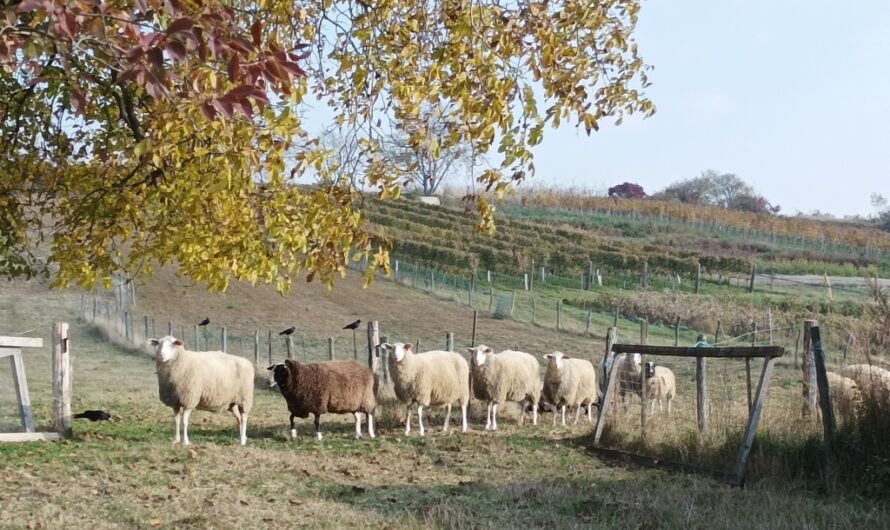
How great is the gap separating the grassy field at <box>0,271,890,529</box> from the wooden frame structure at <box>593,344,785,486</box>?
13.5 inches

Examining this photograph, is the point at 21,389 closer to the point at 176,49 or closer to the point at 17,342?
the point at 17,342

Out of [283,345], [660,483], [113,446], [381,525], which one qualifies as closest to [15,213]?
[113,446]

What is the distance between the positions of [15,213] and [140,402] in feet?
25.9

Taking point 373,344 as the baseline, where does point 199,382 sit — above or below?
below

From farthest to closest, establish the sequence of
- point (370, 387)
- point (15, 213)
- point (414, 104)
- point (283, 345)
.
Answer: point (283, 345), point (370, 387), point (15, 213), point (414, 104)

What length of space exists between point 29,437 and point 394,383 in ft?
18.8

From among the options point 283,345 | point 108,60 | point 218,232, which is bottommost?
point 283,345

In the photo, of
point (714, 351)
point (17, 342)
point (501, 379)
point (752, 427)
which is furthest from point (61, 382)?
point (752, 427)

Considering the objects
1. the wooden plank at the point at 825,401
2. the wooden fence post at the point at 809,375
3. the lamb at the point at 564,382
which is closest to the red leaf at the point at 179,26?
the wooden plank at the point at 825,401

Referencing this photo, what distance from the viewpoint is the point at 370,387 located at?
51.9ft

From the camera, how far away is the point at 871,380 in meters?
10.0

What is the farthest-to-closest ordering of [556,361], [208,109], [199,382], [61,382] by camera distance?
[556,361]
[199,382]
[61,382]
[208,109]

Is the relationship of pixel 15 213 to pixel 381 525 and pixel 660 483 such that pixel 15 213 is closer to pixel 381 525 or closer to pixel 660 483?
pixel 381 525

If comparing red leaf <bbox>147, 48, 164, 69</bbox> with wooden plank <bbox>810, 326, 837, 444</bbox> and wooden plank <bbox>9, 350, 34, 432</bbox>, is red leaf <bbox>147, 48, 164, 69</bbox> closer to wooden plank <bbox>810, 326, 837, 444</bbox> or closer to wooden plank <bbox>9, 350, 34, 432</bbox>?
wooden plank <bbox>810, 326, 837, 444</bbox>
